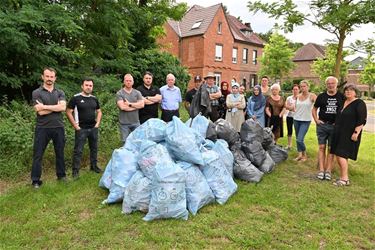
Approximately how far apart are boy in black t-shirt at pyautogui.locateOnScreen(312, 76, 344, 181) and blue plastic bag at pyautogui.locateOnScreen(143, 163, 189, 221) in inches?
114

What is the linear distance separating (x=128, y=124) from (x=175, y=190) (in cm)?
220

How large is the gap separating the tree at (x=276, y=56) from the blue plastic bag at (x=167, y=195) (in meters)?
32.2

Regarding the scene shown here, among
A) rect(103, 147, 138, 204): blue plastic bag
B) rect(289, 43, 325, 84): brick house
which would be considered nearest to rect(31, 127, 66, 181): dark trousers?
rect(103, 147, 138, 204): blue plastic bag

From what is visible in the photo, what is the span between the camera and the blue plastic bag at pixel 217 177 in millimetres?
4598

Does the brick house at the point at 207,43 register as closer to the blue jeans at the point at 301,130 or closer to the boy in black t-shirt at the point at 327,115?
the blue jeans at the point at 301,130

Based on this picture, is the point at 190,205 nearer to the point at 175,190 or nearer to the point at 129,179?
the point at 175,190

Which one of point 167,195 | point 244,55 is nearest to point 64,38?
point 167,195

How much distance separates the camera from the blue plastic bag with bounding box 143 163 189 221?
12.9ft

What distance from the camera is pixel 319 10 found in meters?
8.09

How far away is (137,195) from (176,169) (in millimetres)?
→ 561

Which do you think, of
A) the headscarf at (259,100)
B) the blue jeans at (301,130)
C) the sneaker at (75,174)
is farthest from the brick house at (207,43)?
the sneaker at (75,174)

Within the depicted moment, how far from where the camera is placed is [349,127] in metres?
5.32

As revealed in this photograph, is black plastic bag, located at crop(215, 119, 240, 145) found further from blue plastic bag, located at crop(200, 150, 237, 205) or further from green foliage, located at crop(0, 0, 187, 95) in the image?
green foliage, located at crop(0, 0, 187, 95)

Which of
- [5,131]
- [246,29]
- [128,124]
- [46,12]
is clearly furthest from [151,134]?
[246,29]
